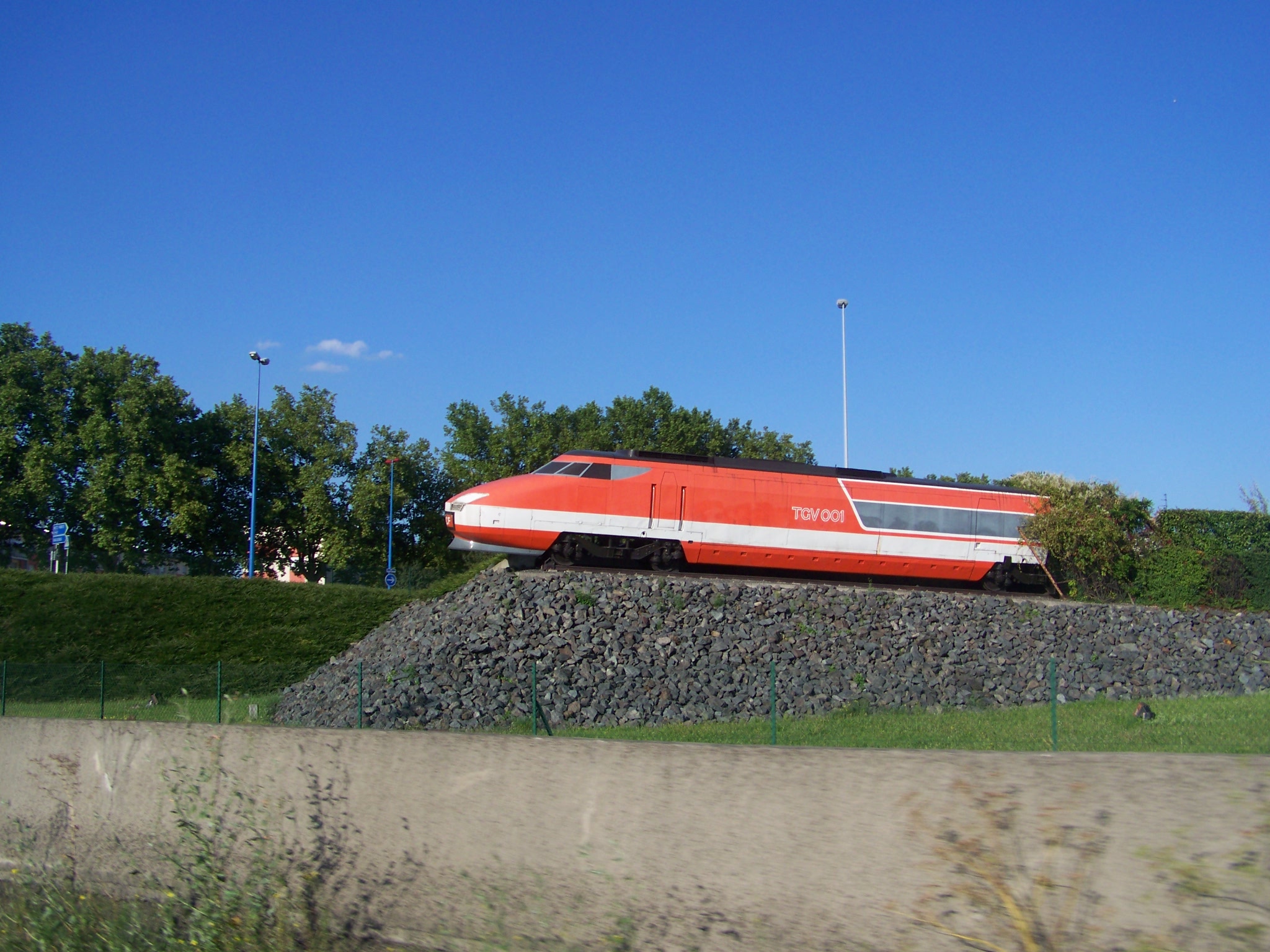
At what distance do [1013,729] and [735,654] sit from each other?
589cm

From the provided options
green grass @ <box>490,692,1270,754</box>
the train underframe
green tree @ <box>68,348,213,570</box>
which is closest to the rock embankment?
green grass @ <box>490,692,1270,754</box>

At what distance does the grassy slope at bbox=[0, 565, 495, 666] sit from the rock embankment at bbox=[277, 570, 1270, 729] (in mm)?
5224

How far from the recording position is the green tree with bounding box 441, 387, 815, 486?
53.1 metres

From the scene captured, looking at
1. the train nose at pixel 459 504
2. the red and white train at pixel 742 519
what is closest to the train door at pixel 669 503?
the red and white train at pixel 742 519

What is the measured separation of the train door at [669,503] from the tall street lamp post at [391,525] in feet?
78.1

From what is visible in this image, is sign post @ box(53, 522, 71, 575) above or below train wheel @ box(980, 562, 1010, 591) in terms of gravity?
above

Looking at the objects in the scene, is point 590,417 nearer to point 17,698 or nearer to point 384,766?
point 17,698

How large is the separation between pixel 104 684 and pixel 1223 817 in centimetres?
2324

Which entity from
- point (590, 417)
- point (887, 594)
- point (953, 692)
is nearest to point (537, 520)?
point (887, 594)

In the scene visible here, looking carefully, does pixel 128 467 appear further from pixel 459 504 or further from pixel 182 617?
pixel 459 504

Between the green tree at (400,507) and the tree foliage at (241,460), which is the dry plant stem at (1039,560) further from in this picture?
the green tree at (400,507)

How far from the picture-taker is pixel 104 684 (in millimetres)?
21125

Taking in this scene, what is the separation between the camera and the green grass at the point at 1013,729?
15773 millimetres

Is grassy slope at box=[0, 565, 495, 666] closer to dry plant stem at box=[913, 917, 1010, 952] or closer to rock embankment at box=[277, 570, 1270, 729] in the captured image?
rock embankment at box=[277, 570, 1270, 729]
